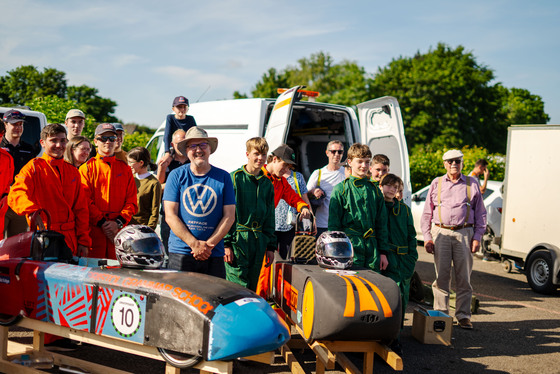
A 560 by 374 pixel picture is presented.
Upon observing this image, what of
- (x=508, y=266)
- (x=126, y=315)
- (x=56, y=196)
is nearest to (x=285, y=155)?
(x=56, y=196)

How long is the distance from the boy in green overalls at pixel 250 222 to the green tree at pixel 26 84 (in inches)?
1886

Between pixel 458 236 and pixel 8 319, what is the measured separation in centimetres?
509

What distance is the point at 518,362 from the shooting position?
5.41 m

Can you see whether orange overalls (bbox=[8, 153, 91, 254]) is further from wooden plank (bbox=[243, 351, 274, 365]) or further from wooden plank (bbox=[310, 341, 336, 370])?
wooden plank (bbox=[310, 341, 336, 370])

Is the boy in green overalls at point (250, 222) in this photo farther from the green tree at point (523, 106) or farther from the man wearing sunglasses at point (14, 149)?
the green tree at point (523, 106)

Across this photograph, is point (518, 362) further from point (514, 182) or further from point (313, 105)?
point (514, 182)

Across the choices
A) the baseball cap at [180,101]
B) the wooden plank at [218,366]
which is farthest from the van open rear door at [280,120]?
the wooden plank at [218,366]

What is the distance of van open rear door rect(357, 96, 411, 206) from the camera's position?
766 centimetres

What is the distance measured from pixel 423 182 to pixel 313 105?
520 inches

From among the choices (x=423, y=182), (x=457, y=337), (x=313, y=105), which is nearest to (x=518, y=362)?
(x=457, y=337)

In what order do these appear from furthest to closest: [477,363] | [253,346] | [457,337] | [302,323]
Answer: [457,337], [477,363], [302,323], [253,346]

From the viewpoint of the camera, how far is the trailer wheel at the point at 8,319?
4.15m

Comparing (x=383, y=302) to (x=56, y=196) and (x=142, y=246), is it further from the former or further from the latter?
(x=56, y=196)

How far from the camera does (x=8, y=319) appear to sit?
13.8 ft
